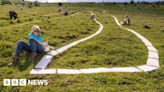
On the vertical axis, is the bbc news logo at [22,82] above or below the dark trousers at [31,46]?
below

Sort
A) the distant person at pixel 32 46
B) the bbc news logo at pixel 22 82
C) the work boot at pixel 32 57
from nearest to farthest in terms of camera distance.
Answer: the bbc news logo at pixel 22 82
the distant person at pixel 32 46
the work boot at pixel 32 57

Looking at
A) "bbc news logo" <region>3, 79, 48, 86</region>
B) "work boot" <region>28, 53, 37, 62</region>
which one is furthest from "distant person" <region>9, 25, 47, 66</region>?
"bbc news logo" <region>3, 79, 48, 86</region>

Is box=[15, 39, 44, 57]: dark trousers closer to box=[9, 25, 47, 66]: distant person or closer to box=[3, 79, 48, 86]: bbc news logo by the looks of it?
box=[9, 25, 47, 66]: distant person

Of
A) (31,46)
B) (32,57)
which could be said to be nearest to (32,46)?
(31,46)

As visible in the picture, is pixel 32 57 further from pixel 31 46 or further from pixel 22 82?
pixel 22 82

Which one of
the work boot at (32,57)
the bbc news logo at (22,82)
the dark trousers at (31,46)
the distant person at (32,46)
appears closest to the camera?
the bbc news logo at (22,82)

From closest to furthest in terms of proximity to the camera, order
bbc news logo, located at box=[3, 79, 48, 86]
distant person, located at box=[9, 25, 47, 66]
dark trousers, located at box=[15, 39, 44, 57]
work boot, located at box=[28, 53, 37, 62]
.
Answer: bbc news logo, located at box=[3, 79, 48, 86], distant person, located at box=[9, 25, 47, 66], work boot, located at box=[28, 53, 37, 62], dark trousers, located at box=[15, 39, 44, 57]

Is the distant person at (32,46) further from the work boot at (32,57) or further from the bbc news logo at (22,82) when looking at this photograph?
the bbc news logo at (22,82)

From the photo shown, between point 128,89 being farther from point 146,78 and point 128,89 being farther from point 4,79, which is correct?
point 4,79

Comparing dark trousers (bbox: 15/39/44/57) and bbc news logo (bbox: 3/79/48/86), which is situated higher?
dark trousers (bbox: 15/39/44/57)

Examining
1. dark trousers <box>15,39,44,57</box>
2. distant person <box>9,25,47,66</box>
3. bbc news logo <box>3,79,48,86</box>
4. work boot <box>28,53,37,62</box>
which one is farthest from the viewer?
dark trousers <box>15,39,44,57</box>

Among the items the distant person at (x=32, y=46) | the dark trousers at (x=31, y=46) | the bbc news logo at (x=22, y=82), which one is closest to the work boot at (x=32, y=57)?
the distant person at (x=32, y=46)

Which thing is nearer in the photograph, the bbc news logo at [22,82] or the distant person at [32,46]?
the bbc news logo at [22,82]

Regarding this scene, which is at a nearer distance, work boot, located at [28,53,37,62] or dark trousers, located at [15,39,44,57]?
work boot, located at [28,53,37,62]
